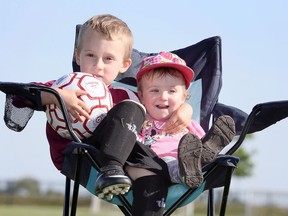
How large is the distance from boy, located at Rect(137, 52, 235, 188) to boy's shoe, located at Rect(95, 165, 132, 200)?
24cm

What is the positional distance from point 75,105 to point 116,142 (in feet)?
0.90

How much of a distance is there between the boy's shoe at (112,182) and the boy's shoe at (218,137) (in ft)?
1.17

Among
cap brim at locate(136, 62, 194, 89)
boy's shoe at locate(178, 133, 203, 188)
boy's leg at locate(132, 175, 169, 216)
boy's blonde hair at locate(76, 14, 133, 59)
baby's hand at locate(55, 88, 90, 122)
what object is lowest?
boy's leg at locate(132, 175, 169, 216)

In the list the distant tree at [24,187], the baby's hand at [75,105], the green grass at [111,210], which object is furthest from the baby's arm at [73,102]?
the distant tree at [24,187]

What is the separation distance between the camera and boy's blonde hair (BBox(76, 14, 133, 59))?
12.3 ft

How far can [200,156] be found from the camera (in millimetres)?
3357

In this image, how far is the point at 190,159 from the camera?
10.9 ft

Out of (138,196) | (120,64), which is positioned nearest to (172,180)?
(138,196)

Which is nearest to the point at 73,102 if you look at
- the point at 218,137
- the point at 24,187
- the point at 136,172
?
the point at 136,172

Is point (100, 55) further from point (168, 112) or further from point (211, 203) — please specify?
point (211, 203)

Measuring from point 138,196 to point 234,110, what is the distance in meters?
0.95

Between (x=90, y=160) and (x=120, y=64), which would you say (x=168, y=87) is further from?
(x=90, y=160)

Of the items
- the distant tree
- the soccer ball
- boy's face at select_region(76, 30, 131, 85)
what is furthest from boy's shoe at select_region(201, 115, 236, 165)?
the distant tree

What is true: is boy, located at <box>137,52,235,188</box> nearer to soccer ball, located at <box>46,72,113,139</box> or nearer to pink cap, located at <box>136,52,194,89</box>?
pink cap, located at <box>136,52,194,89</box>
